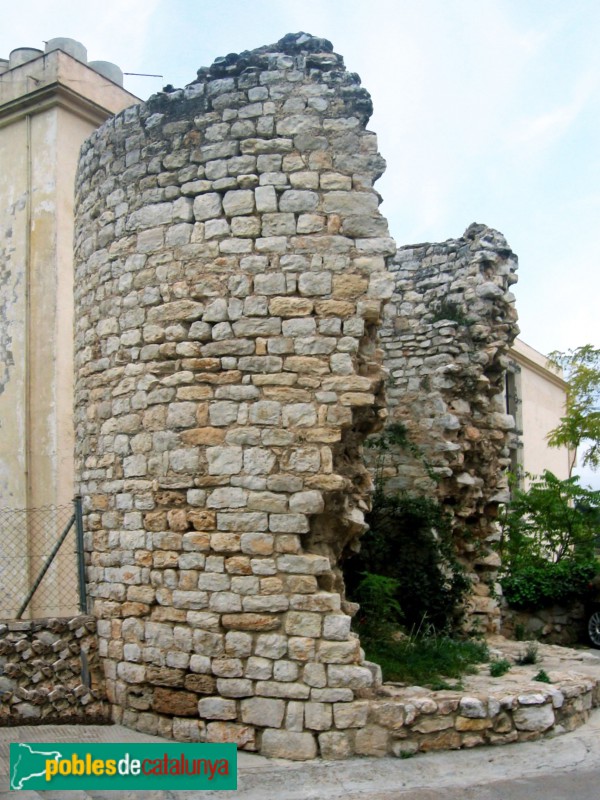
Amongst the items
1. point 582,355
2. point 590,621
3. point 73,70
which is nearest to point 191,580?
point 590,621

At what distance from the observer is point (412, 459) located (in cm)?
925

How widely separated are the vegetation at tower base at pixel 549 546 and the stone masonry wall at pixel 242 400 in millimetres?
7259

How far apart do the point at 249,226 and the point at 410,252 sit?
4227mm

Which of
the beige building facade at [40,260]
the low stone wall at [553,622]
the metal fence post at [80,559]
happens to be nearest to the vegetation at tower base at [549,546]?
the low stone wall at [553,622]

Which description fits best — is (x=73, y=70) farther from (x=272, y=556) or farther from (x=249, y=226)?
(x=272, y=556)

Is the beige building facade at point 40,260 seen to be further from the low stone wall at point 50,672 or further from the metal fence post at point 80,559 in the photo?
the low stone wall at point 50,672

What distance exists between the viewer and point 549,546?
48.3 feet

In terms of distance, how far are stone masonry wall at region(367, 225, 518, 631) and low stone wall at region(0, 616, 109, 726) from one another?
12.7 ft

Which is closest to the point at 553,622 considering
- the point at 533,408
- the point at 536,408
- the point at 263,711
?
the point at 263,711

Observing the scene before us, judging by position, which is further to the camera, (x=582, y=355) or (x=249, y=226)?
(x=582, y=355)

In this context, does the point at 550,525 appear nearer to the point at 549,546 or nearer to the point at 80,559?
the point at 549,546

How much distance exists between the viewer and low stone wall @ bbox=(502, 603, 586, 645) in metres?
12.6

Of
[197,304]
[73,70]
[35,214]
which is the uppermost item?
[73,70]

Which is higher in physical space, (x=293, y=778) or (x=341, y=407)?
(x=341, y=407)
